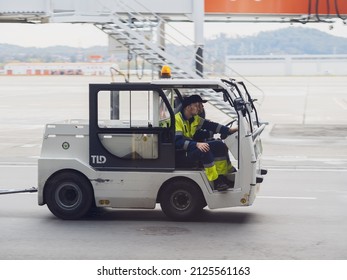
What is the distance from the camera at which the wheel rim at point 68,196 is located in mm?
12164

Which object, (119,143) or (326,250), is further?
(119,143)

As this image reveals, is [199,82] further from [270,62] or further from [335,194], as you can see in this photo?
[270,62]

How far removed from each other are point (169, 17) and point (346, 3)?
619 cm

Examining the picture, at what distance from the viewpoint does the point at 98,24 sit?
952 inches

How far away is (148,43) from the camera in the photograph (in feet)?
78.8

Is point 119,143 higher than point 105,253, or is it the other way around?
point 119,143

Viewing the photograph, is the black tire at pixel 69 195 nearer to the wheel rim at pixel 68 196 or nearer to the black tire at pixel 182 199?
the wheel rim at pixel 68 196

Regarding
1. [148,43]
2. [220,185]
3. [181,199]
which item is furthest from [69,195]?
[148,43]

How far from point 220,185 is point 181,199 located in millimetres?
599

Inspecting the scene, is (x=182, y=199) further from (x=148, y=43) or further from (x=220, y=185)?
(x=148, y=43)

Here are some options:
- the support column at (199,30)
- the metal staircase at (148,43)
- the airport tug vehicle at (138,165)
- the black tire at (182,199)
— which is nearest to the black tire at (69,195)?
the airport tug vehicle at (138,165)

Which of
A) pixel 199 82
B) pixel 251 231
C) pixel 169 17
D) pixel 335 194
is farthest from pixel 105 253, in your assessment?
pixel 169 17

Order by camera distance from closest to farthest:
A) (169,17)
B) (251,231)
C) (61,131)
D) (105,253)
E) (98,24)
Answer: (105,253), (251,231), (61,131), (98,24), (169,17)

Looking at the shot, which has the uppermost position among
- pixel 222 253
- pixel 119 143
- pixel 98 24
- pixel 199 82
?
pixel 98 24
